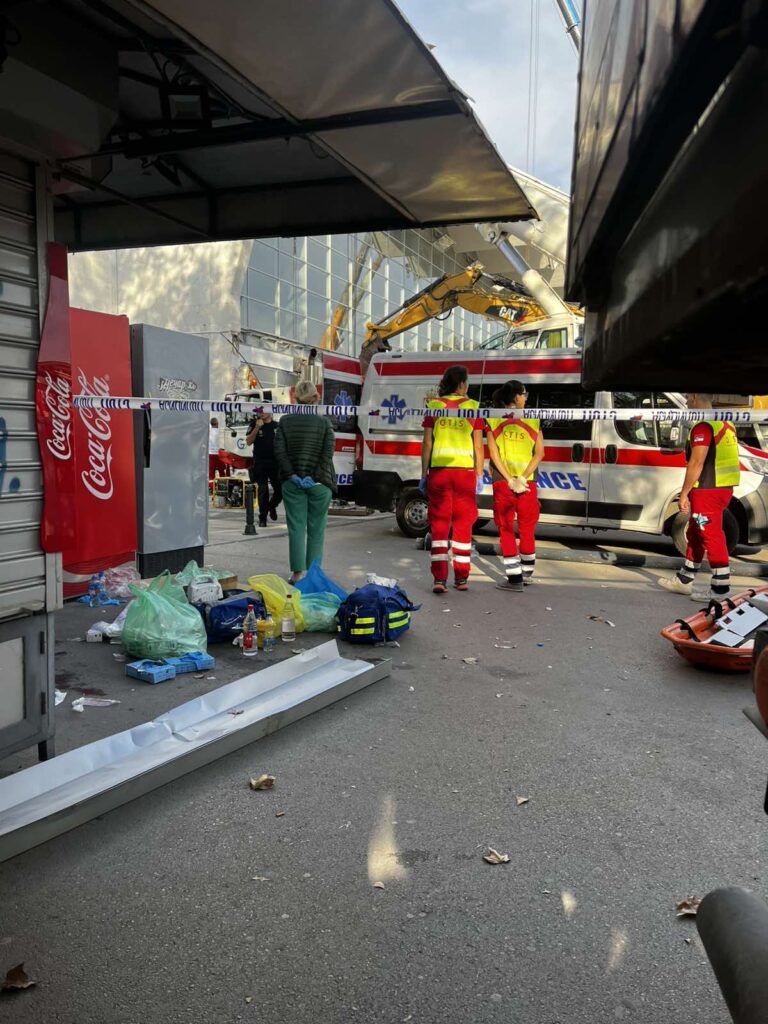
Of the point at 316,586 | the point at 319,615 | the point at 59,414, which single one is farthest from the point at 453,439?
the point at 59,414

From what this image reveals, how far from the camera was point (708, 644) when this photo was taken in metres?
4.62

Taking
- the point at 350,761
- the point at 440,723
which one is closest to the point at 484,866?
the point at 350,761

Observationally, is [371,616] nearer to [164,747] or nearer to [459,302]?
[164,747]

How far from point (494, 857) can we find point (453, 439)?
483 cm

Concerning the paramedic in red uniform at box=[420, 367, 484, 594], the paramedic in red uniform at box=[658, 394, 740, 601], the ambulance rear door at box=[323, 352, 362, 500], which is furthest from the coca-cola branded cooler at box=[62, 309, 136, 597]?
the ambulance rear door at box=[323, 352, 362, 500]

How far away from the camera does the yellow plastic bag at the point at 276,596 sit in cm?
544

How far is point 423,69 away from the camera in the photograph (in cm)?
251

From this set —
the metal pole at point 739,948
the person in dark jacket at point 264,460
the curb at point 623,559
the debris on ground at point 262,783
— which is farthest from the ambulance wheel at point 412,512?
the metal pole at point 739,948

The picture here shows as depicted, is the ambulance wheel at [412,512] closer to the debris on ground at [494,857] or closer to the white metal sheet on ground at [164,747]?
the white metal sheet on ground at [164,747]

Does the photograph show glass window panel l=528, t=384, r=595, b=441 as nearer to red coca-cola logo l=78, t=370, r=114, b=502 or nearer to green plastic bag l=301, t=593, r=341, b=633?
green plastic bag l=301, t=593, r=341, b=633

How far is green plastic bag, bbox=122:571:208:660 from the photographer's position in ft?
15.4

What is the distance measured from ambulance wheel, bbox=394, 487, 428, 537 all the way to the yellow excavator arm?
472 centimetres

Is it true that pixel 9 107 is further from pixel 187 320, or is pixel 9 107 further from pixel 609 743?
pixel 187 320

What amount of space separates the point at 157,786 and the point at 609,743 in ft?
7.39
